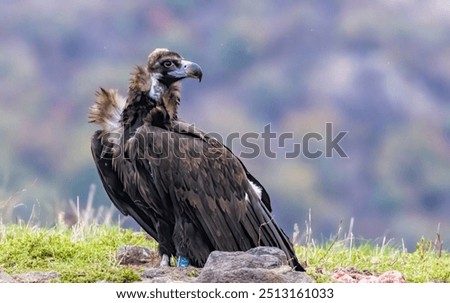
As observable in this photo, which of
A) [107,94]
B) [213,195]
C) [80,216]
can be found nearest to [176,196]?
[213,195]

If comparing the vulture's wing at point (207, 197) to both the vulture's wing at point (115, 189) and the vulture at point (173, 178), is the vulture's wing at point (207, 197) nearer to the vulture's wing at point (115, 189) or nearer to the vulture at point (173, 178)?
the vulture at point (173, 178)

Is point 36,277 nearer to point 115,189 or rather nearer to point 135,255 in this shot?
point 135,255

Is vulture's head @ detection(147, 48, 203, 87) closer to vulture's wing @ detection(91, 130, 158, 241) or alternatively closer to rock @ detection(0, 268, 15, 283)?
vulture's wing @ detection(91, 130, 158, 241)

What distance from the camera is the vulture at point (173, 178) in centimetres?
971

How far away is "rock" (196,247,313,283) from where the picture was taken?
835cm

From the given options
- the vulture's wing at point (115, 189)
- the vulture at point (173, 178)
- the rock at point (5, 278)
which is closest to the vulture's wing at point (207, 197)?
the vulture at point (173, 178)

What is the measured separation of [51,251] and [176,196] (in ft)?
4.58

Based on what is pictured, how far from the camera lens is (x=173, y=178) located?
9.68 meters

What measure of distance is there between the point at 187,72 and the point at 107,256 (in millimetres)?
1972

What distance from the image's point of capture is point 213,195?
9906 mm

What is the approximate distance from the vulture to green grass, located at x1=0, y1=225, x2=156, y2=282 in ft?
1.93

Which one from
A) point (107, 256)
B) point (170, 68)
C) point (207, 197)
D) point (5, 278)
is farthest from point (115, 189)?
point (5, 278)

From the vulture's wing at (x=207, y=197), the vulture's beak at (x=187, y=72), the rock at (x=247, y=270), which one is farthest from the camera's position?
the vulture's beak at (x=187, y=72)

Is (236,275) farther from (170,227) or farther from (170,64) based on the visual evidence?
(170,64)
